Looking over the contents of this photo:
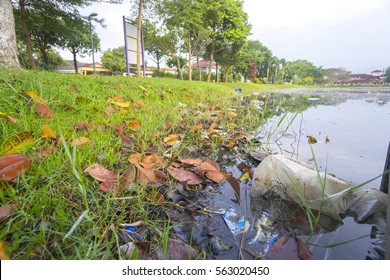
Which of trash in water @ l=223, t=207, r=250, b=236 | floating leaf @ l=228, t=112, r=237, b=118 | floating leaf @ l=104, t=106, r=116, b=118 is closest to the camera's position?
trash in water @ l=223, t=207, r=250, b=236

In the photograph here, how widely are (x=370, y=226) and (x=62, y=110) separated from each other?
1878mm

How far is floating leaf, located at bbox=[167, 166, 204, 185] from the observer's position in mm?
927

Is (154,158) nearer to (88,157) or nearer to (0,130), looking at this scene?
(88,157)

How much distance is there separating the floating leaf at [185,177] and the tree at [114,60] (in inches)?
1373

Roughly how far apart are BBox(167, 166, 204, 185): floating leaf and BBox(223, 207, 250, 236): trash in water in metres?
0.19

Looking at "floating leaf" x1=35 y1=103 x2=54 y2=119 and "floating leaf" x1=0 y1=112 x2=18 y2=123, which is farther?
"floating leaf" x1=35 y1=103 x2=54 y2=119

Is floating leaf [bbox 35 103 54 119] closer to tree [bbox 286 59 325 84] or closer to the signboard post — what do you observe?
the signboard post

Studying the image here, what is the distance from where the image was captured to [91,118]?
1588mm

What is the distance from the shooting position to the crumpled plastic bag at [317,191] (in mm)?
761

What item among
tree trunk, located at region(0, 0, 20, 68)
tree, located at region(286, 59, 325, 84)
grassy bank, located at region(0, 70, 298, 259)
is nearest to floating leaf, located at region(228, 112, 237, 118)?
grassy bank, located at region(0, 70, 298, 259)

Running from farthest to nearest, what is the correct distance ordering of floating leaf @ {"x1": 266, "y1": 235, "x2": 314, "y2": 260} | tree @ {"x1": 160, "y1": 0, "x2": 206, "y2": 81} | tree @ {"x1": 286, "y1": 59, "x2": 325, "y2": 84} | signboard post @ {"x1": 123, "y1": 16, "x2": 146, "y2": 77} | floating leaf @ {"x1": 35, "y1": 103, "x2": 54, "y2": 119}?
tree @ {"x1": 286, "y1": 59, "x2": 325, "y2": 84}
tree @ {"x1": 160, "y1": 0, "x2": 206, "y2": 81}
signboard post @ {"x1": 123, "y1": 16, "x2": 146, "y2": 77}
floating leaf @ {"x1": 35, "y1": 103, "x2": 54, "y2": 119}
floating leaf @ {"x1": 266, "y1": 235, "x2": 314, "y2": 260}

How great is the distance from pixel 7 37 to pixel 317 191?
4372mm

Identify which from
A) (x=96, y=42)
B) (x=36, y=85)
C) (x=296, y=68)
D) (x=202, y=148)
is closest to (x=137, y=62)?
(x=36, y=85)

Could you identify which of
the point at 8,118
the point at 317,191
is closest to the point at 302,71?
the point at 317,191
